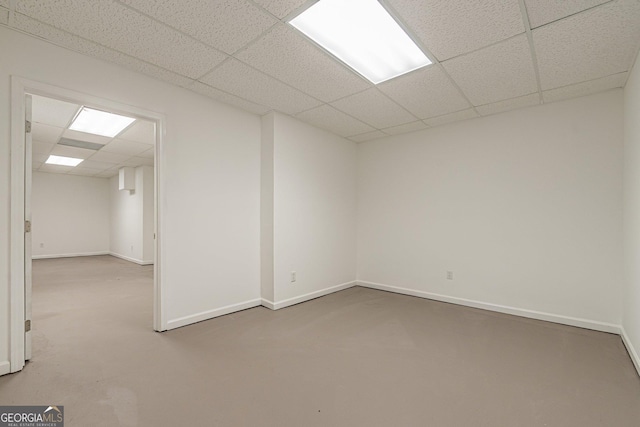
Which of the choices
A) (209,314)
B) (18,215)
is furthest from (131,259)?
(18,215)

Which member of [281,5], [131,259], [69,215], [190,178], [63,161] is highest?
[281,5]

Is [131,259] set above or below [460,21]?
below

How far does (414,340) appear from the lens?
2719mm

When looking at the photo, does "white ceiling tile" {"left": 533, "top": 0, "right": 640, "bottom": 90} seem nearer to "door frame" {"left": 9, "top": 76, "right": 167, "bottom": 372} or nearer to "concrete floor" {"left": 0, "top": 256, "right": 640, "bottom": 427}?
"concrete floor" {"left": 0, "top": 256, "right": 640, "bottom": 427}

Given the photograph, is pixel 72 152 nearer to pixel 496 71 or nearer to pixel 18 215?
pixel 18 215

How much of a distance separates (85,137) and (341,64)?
4646mm

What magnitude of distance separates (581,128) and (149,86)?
437cm

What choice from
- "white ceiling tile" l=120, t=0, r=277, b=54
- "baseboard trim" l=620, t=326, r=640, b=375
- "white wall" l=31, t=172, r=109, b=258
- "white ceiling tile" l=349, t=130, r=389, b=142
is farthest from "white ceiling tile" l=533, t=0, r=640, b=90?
"white wall" l=31, t=172, r=109, b=258

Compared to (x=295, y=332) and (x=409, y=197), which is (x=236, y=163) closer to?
(x=295, y=332)

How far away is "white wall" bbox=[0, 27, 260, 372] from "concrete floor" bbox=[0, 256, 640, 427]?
0.37 m

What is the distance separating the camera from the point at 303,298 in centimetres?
396

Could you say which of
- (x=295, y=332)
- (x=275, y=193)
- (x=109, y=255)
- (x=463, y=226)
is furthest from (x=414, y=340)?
(x=109, y=255)

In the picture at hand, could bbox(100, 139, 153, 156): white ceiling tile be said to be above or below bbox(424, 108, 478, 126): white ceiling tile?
above

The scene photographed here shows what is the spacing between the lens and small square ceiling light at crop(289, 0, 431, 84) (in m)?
1.92
